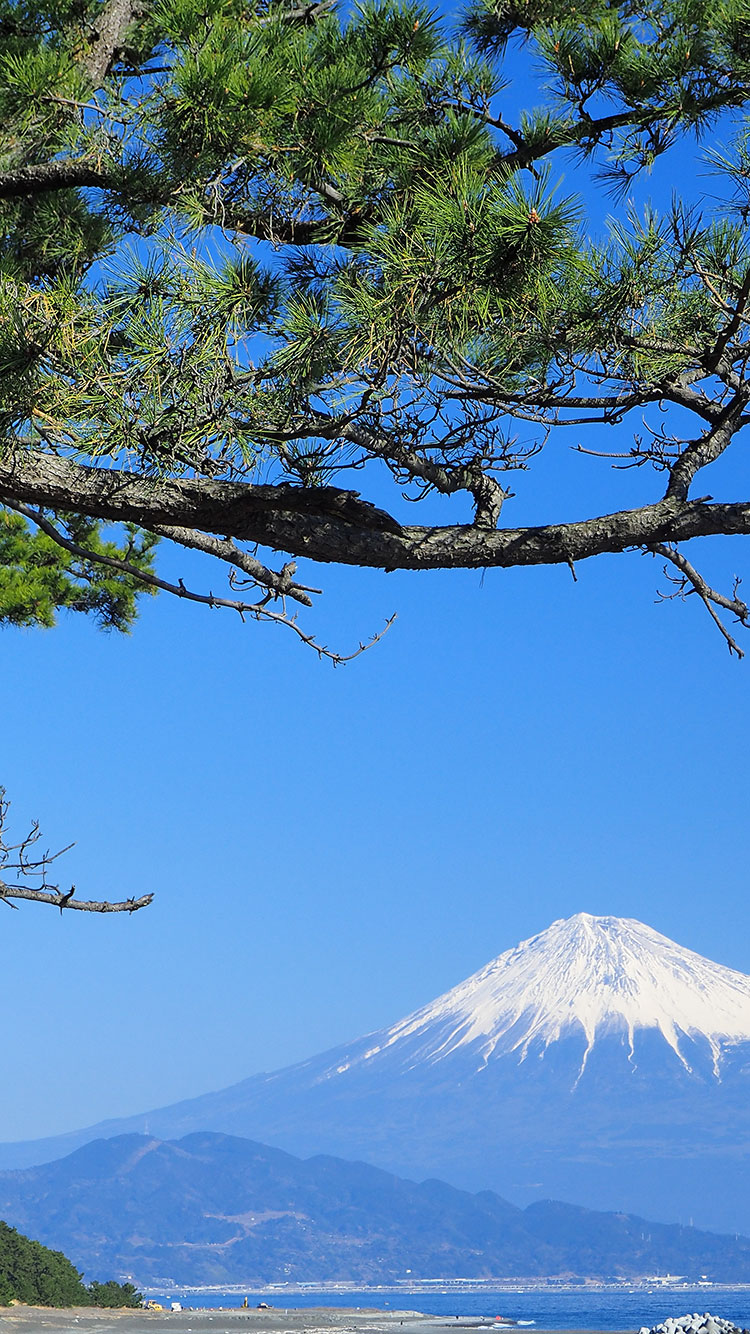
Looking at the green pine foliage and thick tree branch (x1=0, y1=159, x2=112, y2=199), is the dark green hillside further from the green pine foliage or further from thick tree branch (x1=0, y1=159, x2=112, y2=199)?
thick tree branch (x1=0, y1=159, x2=112, y2=199)

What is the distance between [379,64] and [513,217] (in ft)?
3.54

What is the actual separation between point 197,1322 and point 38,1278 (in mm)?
2162

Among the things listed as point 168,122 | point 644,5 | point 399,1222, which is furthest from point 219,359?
point 399,1222

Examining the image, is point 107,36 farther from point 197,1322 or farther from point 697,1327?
point 197,1322

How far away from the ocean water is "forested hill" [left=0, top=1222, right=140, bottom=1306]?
185 ft

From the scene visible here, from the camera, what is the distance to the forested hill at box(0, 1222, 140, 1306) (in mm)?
15367

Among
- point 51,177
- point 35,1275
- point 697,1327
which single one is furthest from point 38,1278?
point 51,177

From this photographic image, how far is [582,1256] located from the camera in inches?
4643

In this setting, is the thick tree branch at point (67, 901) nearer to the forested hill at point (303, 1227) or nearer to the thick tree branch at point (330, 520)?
the thick tree branch at point (330, 520)

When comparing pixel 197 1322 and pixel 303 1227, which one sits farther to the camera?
pixel 303 1227

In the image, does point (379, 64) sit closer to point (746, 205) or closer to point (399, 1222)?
point (746, 205)

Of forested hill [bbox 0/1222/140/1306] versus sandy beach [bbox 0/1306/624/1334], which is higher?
forested hill [bbox 0/1222/140/1306]

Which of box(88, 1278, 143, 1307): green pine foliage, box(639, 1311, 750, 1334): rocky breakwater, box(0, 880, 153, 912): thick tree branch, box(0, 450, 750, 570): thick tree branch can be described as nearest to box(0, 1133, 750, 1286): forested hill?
box(88, 1278, 143, 1307): green pine foliage

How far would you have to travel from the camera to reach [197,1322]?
1600cm
